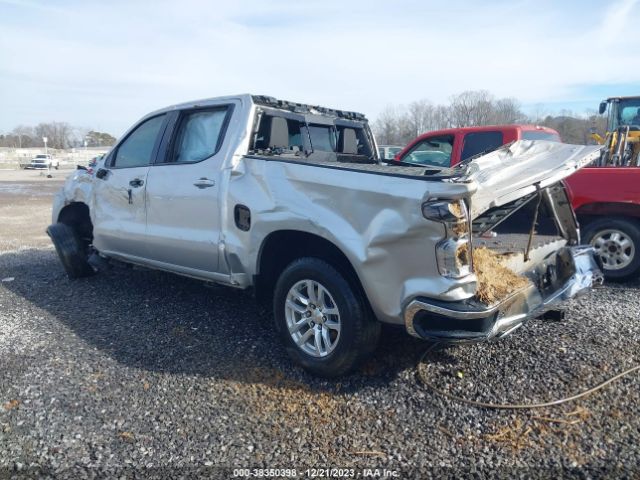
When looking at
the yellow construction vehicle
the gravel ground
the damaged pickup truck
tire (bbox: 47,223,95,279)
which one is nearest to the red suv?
the yellow construction vehicle

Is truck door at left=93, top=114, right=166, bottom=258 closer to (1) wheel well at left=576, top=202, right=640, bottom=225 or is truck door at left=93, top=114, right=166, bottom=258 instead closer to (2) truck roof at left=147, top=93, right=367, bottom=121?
(2) truck roof at left=147, top=93, right=367, bottom=121

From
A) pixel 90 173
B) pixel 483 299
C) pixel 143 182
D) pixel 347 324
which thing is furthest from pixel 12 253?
pixel 483 299

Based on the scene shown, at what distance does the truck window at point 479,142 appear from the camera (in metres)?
7.49

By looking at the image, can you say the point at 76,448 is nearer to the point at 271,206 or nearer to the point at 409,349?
the point at 271,206

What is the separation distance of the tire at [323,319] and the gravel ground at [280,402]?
17 centimetres

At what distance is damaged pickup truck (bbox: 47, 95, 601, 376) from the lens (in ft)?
9.36

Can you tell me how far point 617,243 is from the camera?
571cm

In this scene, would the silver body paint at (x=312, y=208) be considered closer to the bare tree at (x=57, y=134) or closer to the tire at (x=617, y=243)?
the tire at (x=617, y=243)

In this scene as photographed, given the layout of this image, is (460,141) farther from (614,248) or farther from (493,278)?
(493,278)

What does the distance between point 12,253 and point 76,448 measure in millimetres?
6079

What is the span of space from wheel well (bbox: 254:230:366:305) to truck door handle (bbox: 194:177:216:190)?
714 millimetres

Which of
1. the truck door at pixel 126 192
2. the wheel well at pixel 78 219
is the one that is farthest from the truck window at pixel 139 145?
the wheel well at pixel 78 219

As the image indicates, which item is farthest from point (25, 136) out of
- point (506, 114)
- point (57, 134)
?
point (506, 114)

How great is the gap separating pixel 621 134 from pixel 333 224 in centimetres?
751
